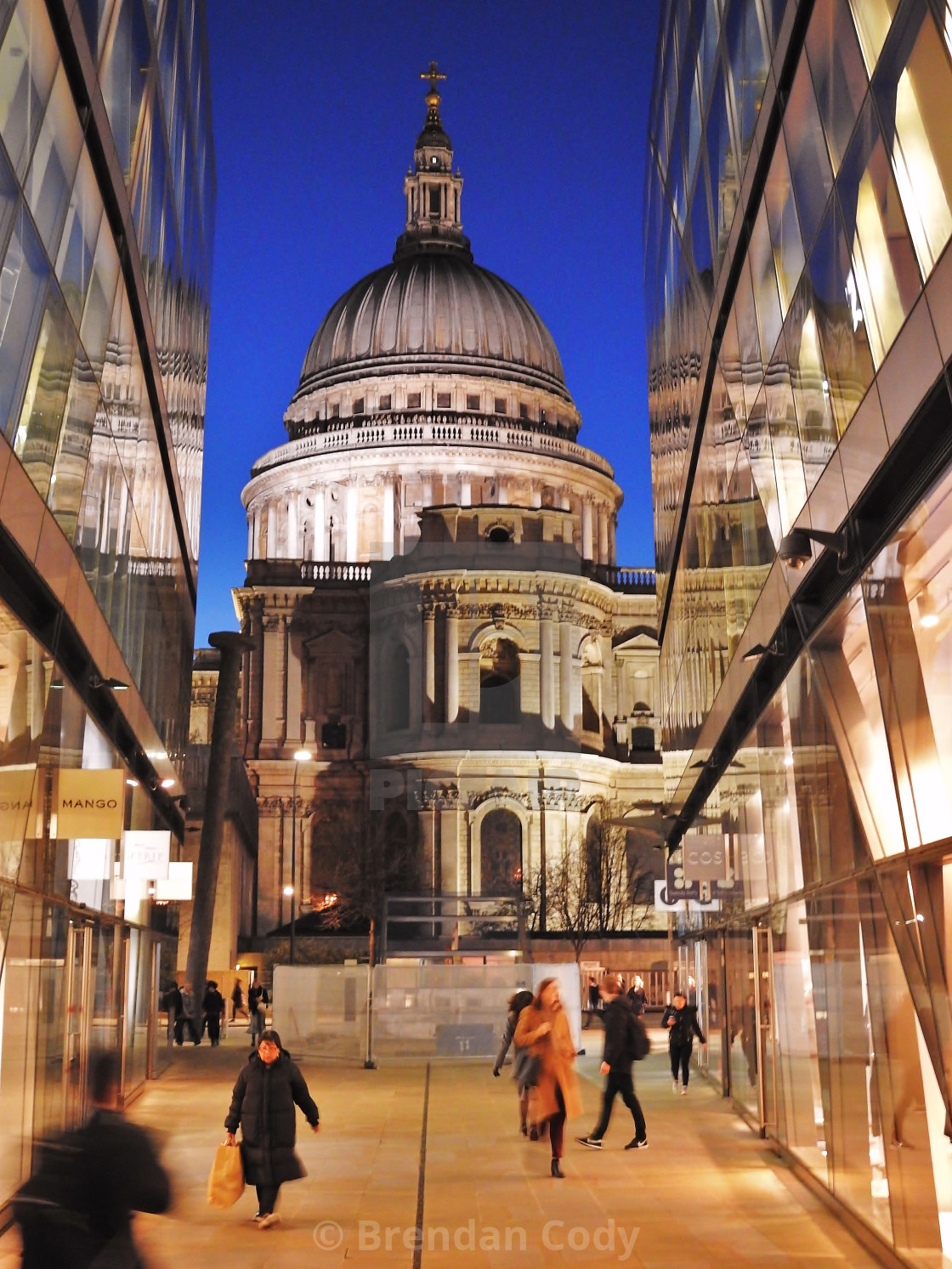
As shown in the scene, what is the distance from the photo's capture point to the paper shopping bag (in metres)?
12.2

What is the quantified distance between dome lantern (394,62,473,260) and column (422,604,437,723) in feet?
138

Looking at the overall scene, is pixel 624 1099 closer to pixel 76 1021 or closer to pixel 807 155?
pixel 76 1021

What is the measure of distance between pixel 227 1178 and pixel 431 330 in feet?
305

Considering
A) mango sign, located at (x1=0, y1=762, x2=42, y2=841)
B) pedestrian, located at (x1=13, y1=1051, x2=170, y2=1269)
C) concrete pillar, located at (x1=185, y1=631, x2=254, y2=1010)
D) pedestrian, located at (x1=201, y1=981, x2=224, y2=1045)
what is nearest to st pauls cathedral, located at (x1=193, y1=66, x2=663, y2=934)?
concrete pillar, located at (x1=185, y1=631, x2=254, y2=1010)

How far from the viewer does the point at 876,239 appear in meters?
9.92

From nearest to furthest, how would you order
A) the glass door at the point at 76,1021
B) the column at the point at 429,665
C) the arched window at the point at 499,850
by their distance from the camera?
the glass door at the point at 76,1021 < the arched window at the point at 499,850 < the column at the point at 429,665

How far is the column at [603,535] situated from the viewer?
319 feet

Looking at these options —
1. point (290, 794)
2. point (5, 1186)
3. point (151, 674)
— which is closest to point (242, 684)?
point (290, 794)

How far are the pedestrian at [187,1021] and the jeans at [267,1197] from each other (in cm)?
2612

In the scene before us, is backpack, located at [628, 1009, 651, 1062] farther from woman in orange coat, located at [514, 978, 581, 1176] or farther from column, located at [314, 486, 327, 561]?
column, located at [314, 486, 327, 561]

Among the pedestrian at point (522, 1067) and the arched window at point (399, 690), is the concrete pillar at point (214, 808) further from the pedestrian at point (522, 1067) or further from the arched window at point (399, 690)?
the arched window at point (399, 690)

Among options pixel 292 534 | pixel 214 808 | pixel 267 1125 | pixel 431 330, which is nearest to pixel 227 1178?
pixel 267 1125

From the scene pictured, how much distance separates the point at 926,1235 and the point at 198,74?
22.5 metres

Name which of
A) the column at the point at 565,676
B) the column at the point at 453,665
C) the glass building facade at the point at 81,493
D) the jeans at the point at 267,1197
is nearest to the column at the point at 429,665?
the column at the point at 453,665
